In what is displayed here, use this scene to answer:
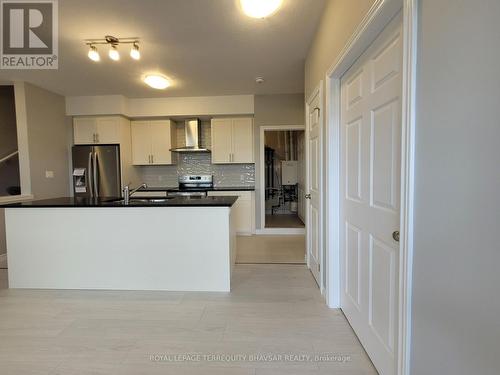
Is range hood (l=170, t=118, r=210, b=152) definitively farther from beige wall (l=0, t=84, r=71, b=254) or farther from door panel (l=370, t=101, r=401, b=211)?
door panel (l=370, t=101, r=401, b=211)

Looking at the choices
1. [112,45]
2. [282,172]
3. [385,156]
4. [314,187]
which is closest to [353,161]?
[385,156]

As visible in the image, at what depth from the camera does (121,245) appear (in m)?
2.67

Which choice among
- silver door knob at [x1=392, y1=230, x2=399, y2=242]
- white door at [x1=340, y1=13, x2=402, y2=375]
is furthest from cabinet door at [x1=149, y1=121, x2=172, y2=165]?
silver door knob at [x1=392, y1=230, x2=399, y2=242]

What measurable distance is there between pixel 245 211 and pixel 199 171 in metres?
1.41

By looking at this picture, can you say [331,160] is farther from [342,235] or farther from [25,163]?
[25,163]

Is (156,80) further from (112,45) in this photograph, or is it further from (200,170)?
(200,170)

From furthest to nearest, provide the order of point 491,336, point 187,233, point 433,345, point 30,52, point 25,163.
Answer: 1. point 25,163
2. point 30,52
3. point 187,233
4. point 433,345
5. point 491,336

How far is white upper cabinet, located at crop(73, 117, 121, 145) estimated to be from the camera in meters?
4.82

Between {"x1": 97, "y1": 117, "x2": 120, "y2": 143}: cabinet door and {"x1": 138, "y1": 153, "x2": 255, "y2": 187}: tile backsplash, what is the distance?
0.89 metres

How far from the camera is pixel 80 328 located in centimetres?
204

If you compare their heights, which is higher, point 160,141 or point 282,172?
point 160,141

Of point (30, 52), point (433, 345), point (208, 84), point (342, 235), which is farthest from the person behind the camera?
point (208, 84)

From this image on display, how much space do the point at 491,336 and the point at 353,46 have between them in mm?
1567

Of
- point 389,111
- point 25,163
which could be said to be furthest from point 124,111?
point 389,111
